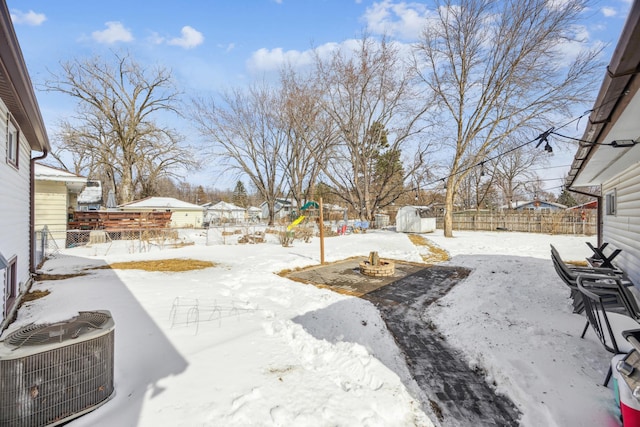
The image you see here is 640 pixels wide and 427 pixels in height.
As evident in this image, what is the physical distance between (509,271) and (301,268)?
18.6ft

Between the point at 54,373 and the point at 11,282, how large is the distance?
4137 mm

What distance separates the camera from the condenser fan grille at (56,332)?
203cm

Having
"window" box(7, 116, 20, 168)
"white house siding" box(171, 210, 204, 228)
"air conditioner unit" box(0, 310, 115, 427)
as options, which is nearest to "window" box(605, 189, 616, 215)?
"air conditioner unit" box(0, 310, 115, 427)

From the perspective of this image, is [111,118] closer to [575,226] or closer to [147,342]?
[147,342]

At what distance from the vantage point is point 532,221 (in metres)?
21.1

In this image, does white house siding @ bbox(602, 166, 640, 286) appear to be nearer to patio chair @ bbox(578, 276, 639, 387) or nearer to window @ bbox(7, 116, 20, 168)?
patio chair @ bbox(578, 276, 639, 387)

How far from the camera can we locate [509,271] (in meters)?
7.35

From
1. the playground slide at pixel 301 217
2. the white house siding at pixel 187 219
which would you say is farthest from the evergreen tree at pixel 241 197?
the playground slide at pixel 301 217

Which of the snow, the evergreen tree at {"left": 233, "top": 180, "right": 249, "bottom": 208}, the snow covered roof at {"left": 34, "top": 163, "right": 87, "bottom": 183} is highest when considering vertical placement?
the evergreen tree at {"left": 233, "top": 180, "right": 249, "bottom": 208}

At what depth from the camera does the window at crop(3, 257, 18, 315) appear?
13.5ft

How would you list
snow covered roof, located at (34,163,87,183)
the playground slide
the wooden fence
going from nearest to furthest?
snow covered roof, located at (34,163,87,183)
the playground slide
the wooden fence

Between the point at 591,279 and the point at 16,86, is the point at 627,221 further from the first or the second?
the point at 16,86

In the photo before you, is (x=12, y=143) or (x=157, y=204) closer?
(x=12, y=143)

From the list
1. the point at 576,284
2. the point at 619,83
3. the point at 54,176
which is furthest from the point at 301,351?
the point at 54,176
